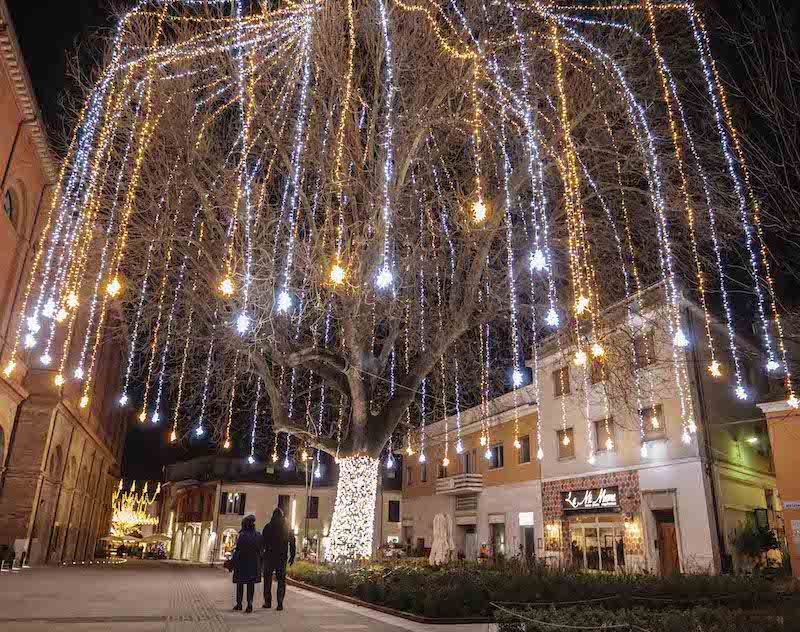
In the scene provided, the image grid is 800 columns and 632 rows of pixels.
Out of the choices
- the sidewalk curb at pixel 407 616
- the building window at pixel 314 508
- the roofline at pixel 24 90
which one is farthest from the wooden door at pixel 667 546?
the building window at pixel 314 508

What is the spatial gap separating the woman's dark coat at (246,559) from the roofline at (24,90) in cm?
1473

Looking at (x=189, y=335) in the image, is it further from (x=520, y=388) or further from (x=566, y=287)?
(x=520, y=388)

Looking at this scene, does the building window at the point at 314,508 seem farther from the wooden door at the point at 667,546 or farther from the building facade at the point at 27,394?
the wooden door at the point at 667,546

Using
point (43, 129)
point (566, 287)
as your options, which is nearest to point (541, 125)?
point (566, 287)

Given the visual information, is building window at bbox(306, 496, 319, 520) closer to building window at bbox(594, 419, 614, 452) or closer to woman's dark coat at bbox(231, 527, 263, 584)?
building window at bbox(594, 419, 614, 452)

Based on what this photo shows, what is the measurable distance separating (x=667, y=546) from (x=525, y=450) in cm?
856

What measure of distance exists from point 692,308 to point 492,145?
12723 millimetres

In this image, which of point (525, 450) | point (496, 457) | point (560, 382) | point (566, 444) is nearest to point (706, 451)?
point (566, 444)

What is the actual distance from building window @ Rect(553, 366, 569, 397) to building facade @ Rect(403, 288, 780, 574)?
2.1 inches

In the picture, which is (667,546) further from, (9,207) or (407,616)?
(9,207)

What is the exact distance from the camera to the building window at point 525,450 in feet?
93.2

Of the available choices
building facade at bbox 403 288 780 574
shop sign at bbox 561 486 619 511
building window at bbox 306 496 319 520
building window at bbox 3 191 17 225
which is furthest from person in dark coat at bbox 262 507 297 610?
building window at bbox 306 496 319 520

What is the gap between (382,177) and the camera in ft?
42.3

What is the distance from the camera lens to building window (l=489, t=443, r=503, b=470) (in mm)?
30391
